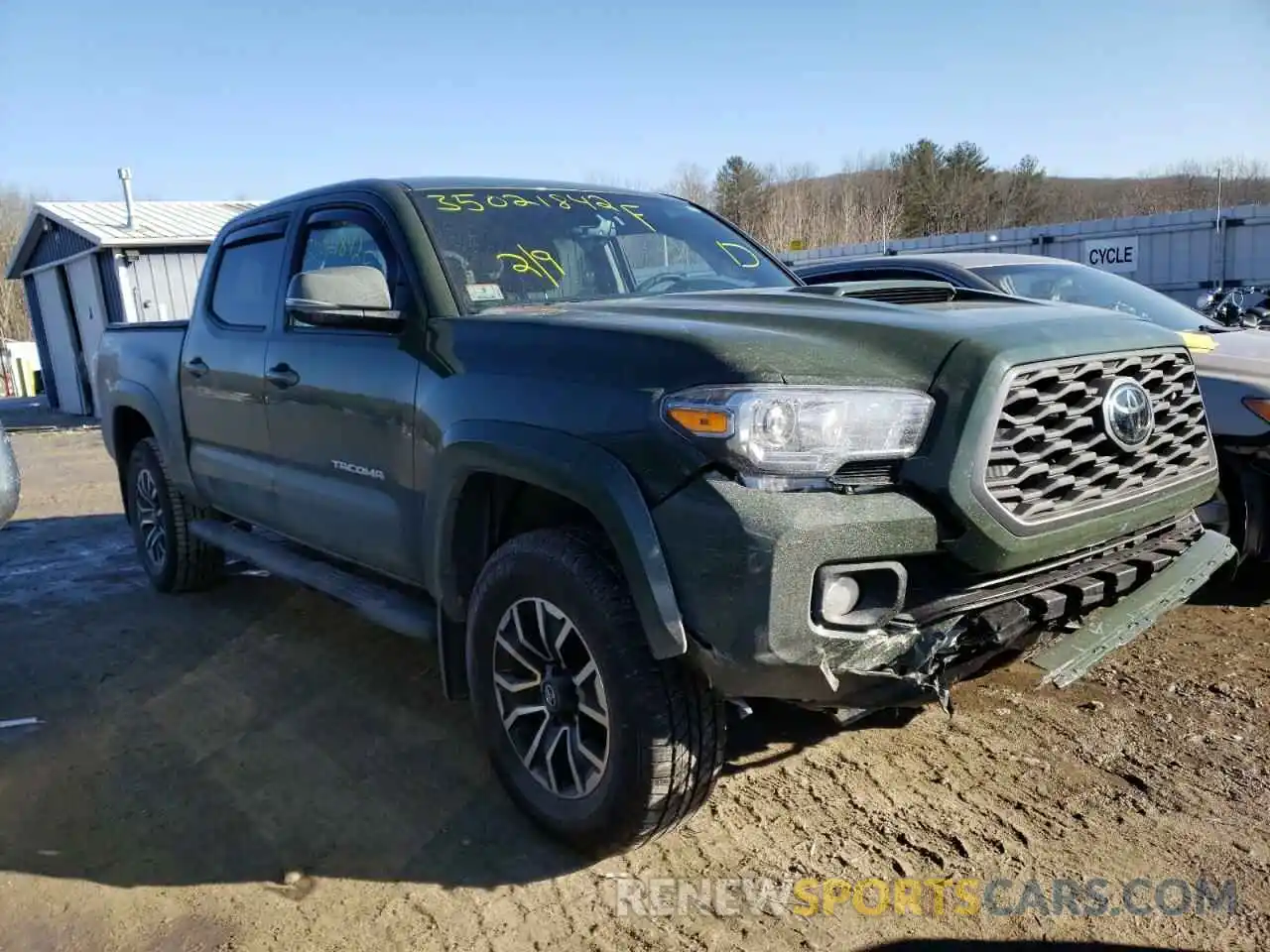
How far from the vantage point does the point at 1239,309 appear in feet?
24.9

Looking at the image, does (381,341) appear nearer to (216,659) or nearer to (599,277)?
(599,277)

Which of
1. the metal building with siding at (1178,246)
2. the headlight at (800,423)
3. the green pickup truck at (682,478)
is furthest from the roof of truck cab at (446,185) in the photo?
the metal building with siding at (1178,246)

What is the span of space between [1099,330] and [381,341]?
2.36 meters

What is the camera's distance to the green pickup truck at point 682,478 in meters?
2.39

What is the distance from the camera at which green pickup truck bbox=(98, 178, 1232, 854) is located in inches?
94.2

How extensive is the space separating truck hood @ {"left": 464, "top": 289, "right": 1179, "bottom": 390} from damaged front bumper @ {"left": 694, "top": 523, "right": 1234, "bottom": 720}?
0.59m

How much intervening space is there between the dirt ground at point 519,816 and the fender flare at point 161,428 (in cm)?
111

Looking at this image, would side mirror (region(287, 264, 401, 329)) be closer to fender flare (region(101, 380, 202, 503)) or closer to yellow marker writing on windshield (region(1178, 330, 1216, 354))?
fender flare (region(101, 380, 202, 503))

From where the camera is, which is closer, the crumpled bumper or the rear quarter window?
the crumpled bumper

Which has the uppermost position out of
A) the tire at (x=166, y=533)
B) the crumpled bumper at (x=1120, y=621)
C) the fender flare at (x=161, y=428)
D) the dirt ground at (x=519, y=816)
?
the fender flare at (x=161, y=428)

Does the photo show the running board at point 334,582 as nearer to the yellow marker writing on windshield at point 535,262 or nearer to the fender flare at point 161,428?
the fender flare at point 161,428

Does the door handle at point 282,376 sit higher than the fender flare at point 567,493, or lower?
higher

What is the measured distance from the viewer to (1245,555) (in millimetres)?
4770

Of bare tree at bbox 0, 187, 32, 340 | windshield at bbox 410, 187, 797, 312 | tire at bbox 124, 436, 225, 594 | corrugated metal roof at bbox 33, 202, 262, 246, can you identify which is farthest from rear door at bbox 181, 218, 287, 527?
bare tree at bbox 0, 187, 32, 340
